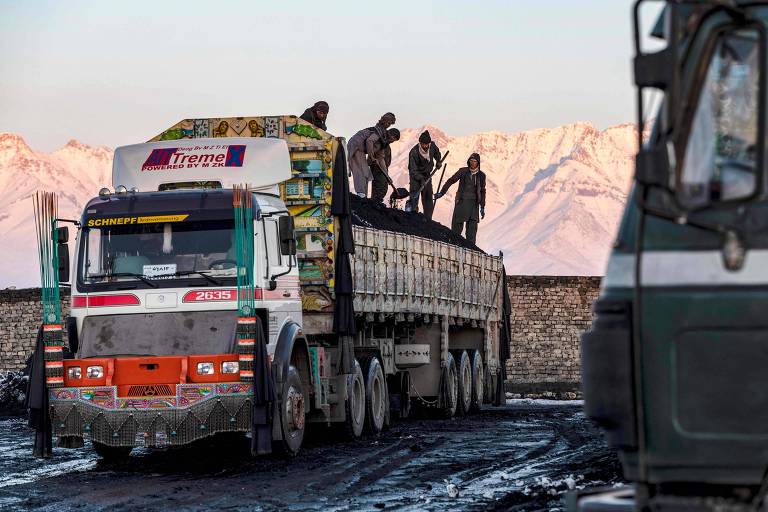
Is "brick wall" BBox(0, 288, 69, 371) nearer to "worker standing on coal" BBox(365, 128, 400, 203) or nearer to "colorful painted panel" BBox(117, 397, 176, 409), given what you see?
"worker standing on coal" BBox(365, 128, 400, 203)

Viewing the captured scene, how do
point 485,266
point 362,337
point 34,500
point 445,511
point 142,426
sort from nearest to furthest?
point 445,511, point 34,500, point 142,426, point 362,337, point 485,266

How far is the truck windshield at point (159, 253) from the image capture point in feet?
46.1

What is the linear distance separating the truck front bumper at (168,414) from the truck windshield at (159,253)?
1.09m

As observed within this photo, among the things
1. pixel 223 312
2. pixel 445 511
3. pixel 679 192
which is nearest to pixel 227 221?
pixel 223 312

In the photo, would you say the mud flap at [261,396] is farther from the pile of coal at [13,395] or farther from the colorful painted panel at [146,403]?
the pile of coal at [13,395]

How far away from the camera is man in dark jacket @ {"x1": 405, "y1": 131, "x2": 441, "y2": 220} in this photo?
28225mm

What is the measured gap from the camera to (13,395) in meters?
27.9

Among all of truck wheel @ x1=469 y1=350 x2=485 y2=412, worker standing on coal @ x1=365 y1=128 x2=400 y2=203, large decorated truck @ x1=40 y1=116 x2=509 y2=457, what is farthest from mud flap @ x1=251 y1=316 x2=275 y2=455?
truck wheel @ x1=469 y1=350 x2=485 y2=412

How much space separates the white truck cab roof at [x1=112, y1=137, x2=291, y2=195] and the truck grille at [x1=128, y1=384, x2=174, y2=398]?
244 centimetres

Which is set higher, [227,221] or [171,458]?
[227,221]

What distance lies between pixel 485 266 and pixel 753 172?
21.6 meters

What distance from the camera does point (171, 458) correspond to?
15.5 m

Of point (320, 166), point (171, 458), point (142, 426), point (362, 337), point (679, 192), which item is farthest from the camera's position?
point (362, 337)

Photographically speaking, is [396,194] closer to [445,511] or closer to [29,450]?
[29,450]
